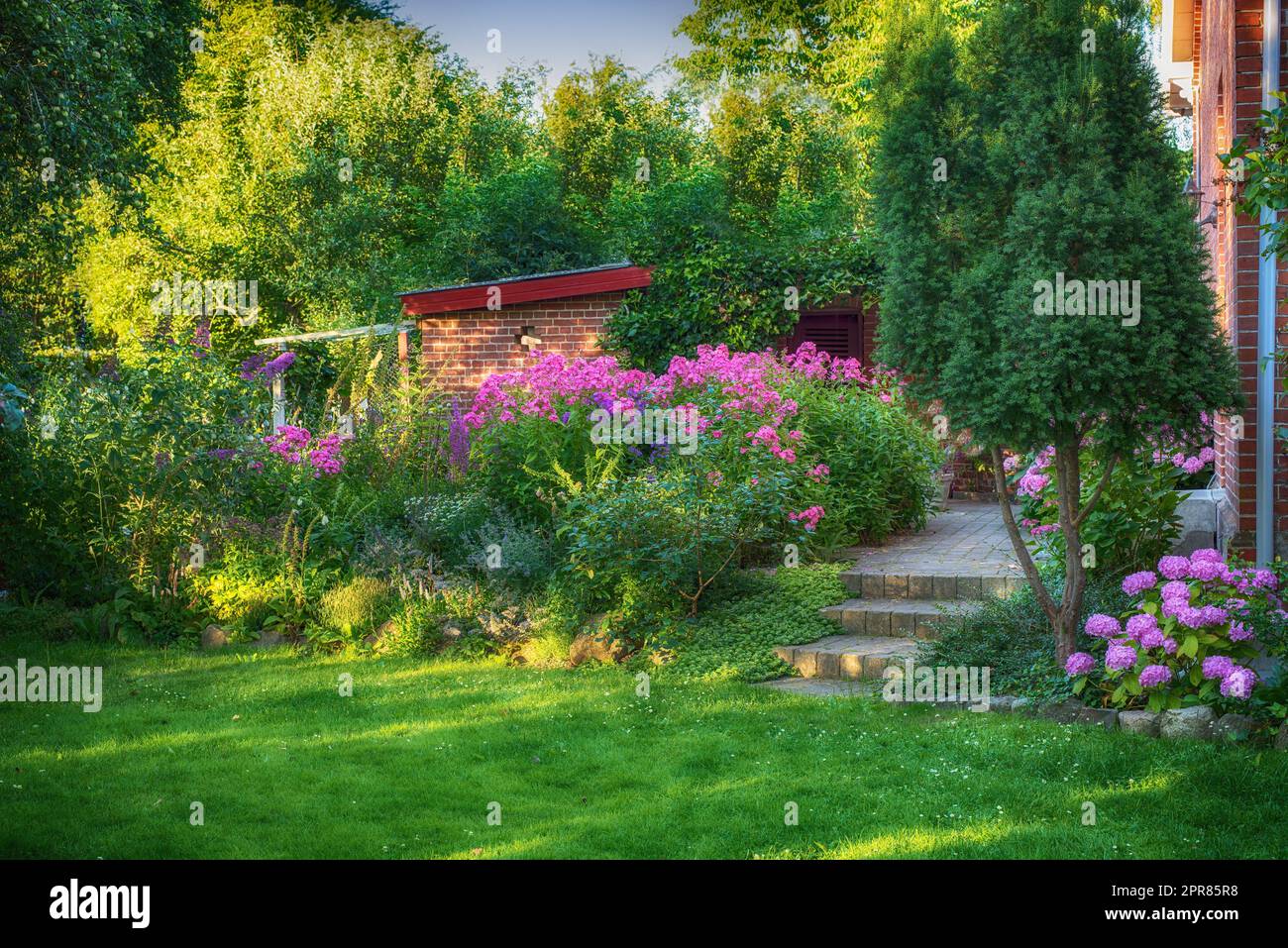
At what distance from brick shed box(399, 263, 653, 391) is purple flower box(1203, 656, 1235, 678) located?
9.51 meters

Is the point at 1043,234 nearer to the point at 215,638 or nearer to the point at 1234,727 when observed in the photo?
the point at 1234,727

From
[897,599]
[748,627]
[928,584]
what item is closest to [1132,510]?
[928,584]

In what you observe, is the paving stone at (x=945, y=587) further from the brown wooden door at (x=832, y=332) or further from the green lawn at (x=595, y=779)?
the brown wooden door at (x=832, y=332)

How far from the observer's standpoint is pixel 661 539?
8.14m

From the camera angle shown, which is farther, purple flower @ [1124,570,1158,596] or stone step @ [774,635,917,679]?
stone step @ [774,635,917,679]

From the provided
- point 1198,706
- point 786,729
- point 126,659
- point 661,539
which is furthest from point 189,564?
point 1198,706

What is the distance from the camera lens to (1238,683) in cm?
552

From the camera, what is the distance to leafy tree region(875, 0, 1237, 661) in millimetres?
5926

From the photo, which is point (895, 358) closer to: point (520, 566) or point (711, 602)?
point (711, 602)

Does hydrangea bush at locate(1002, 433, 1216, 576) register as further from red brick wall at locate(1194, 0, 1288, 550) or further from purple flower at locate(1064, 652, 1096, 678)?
purple flower at locate(1064, 652, 1096, 678)

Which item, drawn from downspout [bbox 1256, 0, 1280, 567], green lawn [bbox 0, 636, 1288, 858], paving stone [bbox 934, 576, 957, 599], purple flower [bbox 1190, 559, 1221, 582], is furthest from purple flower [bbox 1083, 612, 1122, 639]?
paving stone [bbox 934, 576, 957, 599]

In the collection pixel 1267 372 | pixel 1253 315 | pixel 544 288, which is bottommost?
pixel 1267 372

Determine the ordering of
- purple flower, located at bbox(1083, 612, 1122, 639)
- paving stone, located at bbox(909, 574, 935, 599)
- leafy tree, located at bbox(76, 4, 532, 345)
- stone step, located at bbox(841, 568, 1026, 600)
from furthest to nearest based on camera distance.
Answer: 1. leafy tree, located at bbox(76, 4, 532, 345)
2. paving stone, located at bbox(909, 574, 935, 599)
3. stone step, located at bbox(841, 568, 1026, 600)
4. purple flower, located at bbox(1083, 612, 1122, 639)

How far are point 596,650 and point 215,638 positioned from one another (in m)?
2.99
